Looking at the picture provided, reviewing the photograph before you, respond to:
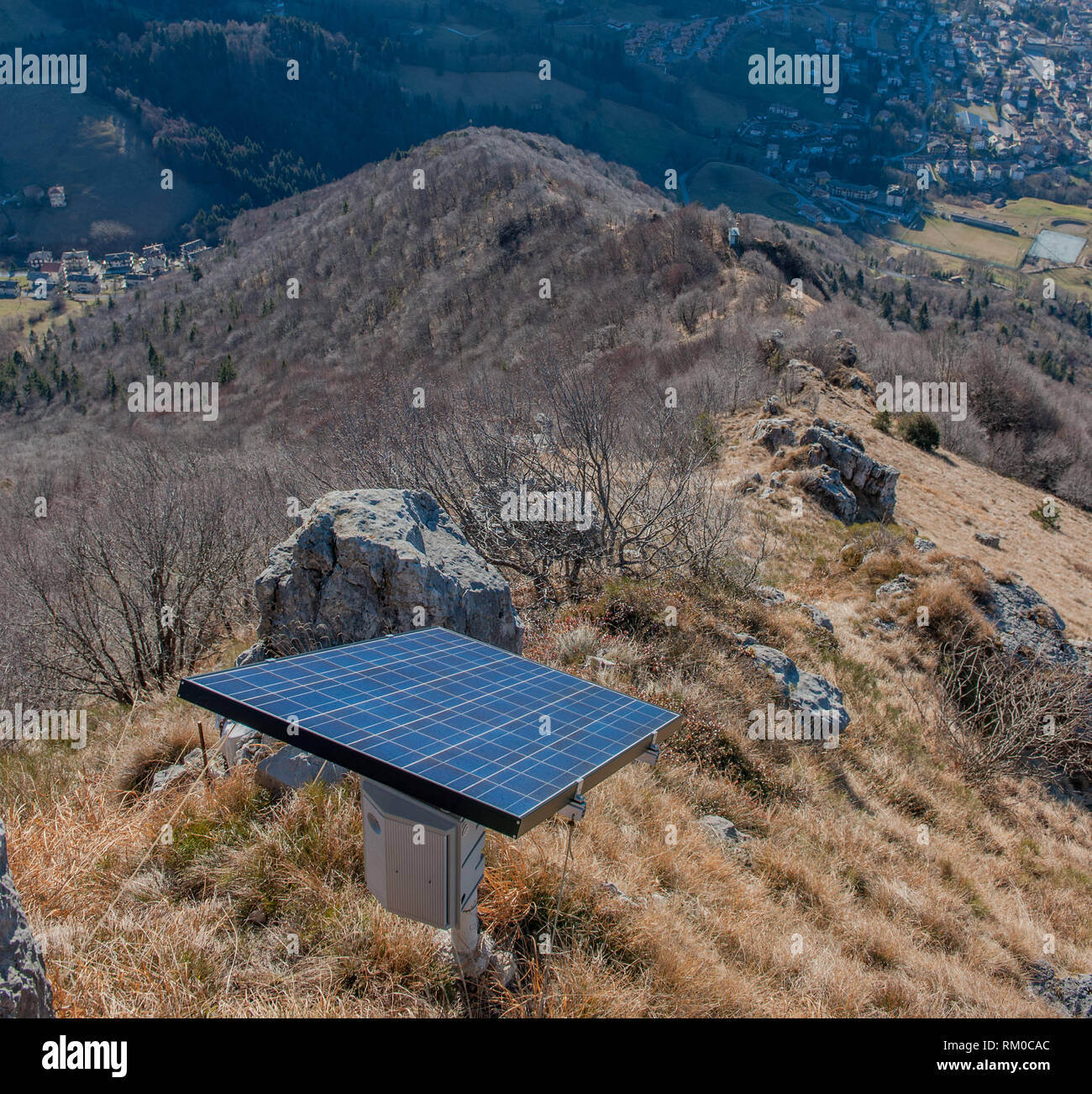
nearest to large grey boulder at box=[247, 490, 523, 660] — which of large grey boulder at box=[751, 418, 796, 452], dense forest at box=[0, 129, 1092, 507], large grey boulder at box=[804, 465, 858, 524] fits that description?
dense forest at box=[0, 129, 1092, 507]

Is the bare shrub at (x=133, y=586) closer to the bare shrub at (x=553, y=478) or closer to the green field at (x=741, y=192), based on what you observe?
the bare shrub at (x=553, y=478)

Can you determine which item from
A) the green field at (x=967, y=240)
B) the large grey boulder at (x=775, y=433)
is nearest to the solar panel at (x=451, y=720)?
the large grey boulder at (x=775, y=433)

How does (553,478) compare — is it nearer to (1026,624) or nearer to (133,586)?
(1026,624)

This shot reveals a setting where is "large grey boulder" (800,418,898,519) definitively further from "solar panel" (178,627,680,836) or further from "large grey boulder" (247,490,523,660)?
"solar panel" (178,627,680,836)

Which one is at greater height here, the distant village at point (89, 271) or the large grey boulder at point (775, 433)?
the large grey boulder at point (775, 433)

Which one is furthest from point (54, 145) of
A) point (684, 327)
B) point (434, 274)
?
point (684, 327)
